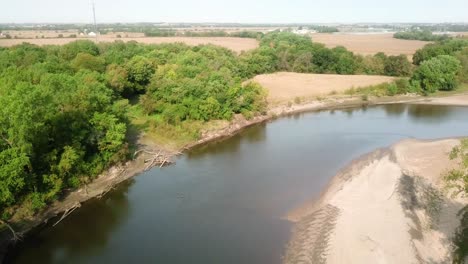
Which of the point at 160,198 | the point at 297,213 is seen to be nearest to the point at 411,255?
the point at 297,213

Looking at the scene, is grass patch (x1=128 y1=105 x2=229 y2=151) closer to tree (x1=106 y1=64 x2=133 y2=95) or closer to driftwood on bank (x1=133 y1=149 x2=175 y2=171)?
driftwood on bank (x1=133 y1=149 x2=175 y2=171)

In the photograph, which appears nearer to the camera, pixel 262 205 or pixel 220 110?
pixel 262 205

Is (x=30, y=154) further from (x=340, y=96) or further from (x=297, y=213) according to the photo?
(x=340, y=96)

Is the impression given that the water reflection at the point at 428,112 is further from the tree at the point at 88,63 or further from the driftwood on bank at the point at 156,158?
the tree at the point at 88,63

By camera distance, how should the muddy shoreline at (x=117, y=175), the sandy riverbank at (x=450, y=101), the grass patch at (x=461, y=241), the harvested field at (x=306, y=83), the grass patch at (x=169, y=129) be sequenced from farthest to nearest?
1. the harvested field at (x=306, y=83)
2. the sandy riverbank at (x=450, y=101)
3. the grass patch at (x=169, y=129)
4. the muddy shoreline at (x=117, y=175)
5. the grass patch at (x=461, y=241)

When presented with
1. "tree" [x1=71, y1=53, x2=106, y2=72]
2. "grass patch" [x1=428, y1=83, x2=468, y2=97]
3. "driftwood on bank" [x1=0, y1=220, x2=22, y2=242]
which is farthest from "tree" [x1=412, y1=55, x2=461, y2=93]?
"driftwood on bank" [x1=0, y1=220, x2=22, y2=242]

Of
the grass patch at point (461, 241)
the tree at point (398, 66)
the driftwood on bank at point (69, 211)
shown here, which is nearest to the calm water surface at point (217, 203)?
the driftwood on bank at point (69, 211)

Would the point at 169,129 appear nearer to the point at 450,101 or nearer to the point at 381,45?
the point at 450,101
